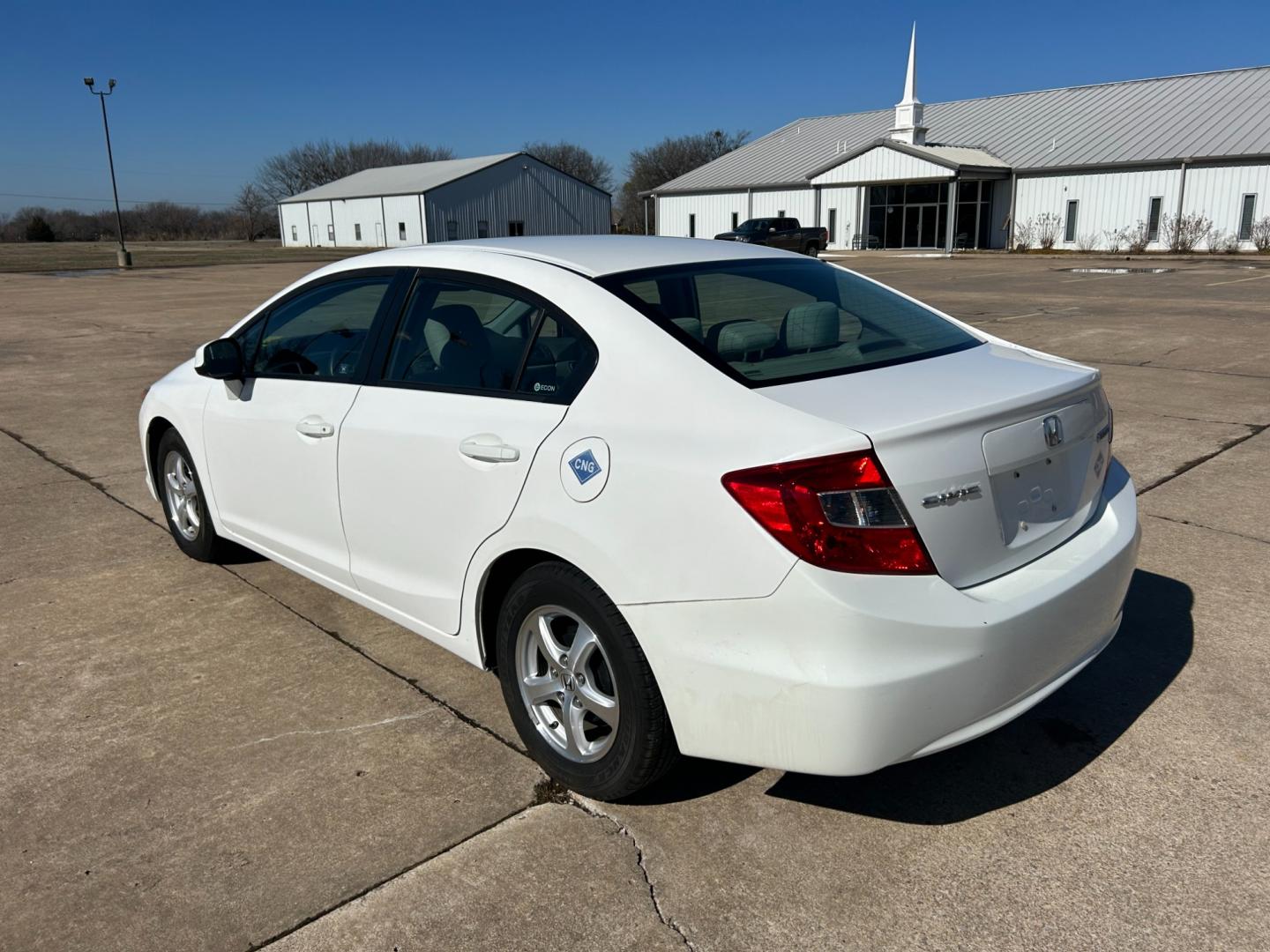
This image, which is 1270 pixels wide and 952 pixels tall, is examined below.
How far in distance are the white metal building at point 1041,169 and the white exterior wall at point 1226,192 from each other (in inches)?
1.7

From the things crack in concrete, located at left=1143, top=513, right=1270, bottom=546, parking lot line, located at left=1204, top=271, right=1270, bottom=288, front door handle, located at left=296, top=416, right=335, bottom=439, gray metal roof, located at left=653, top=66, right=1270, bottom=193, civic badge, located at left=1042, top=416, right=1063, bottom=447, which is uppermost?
gray metal roof, located at left=653, top=66, right=1270, bottom=193

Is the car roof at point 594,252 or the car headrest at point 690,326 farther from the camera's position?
the car roof at point 594,252

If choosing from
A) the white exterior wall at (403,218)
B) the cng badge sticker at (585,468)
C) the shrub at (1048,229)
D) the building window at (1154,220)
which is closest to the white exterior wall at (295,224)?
the white exterior wall at (403,218)

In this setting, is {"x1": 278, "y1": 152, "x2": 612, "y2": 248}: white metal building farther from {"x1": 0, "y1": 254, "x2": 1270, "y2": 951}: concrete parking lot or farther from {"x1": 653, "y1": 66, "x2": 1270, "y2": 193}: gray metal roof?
{"x1": 0, "y1": 254, "x2": 1270, "y2": 951}: concrete parking lot

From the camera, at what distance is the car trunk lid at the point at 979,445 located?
2541 mm

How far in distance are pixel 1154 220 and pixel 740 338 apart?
44.5 meters

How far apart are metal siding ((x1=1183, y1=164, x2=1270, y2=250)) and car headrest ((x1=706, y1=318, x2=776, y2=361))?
141 ft

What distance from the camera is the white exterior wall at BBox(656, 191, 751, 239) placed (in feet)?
180

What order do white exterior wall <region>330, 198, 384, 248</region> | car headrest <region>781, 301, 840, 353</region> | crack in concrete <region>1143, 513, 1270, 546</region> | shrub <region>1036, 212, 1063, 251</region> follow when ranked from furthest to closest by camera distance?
white exterior wall <region>330, 198, 384, 248</region> < shrub <region>1036, 212, 1063, 251</region> < crack in concrete <region>1143, 513, 1270, 546</region> < car headrest <region>781, 301, 840, 353</region>

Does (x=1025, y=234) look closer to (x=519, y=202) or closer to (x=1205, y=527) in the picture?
(x=519, y=202)

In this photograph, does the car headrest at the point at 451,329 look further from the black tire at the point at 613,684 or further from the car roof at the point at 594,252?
the black tire at the point at 613,684

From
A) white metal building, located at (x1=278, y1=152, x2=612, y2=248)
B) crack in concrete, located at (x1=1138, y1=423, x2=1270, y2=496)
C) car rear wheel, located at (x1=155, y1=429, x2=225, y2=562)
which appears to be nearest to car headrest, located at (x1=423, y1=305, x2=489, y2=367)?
car rear wheel, located at (x1=155, y1=429, x2=225, y2=562)

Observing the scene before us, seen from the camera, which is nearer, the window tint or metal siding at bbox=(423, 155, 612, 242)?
the window tint

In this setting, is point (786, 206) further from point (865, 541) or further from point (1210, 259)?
point (865, 541)
